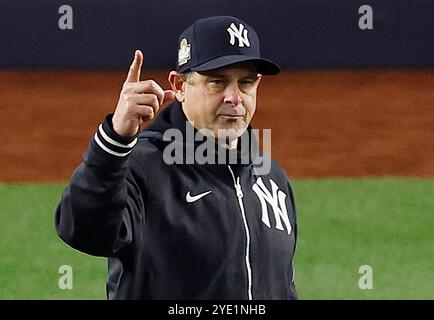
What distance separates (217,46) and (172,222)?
59 cm

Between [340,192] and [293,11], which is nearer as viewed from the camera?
[340,192]

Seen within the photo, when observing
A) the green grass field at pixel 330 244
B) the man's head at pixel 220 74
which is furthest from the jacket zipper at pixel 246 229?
the green grass field at pixel 330 244

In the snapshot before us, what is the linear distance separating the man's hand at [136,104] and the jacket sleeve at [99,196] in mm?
31

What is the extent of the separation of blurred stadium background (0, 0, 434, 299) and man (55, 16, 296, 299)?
6.48 metres

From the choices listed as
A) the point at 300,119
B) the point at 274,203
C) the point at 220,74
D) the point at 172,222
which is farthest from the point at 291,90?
the point at 172,222

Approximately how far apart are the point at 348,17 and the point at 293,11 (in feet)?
1.94

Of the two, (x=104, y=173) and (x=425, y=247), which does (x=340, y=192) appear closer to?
(x=425, y=247)

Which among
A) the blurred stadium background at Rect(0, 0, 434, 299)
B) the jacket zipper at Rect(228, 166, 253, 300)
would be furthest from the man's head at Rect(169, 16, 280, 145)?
the blurred stadium background at Rect(0, 0, 434, 299)

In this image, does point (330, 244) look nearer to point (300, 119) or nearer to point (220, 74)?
point (300, 119)

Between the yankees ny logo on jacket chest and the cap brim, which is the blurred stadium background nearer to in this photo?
the yankees ny logo on jacket chest

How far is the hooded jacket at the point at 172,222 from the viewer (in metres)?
3.26

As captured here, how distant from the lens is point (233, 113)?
3.59 meters
